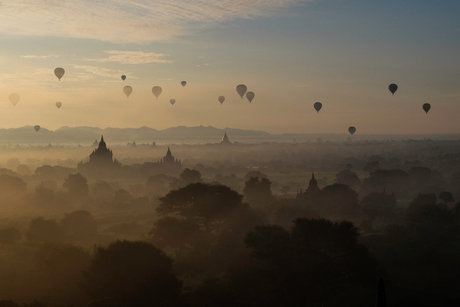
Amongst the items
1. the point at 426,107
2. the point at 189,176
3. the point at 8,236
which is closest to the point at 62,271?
the point at 8,236

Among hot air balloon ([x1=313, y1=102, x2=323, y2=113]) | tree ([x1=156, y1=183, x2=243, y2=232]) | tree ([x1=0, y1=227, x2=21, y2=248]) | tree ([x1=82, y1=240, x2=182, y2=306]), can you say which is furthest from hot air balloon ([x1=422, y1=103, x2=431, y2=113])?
tree ([x1=0, y1=227, x2=21, y2=248])

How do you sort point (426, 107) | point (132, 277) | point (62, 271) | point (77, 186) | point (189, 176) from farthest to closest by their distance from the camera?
point (426, 107) → point (189, 176) → point (77, 186) → point (62, 271) → point (132, 277)

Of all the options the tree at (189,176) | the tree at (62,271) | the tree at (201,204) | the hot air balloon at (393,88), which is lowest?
the tree at (62,271)

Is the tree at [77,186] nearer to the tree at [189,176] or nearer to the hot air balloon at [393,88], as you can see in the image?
the tree at [189,176]

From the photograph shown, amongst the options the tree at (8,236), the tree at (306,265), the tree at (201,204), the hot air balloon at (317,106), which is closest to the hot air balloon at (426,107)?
the hot air balloon at (317,106)

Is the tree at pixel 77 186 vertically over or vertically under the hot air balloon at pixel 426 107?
under

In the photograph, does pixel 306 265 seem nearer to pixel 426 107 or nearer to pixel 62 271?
pixel 62 271

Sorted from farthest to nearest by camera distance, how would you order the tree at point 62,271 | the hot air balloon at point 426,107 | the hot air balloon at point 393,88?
the hot air balloon at point 426,107 < the hot air balloon at point 393,88 < the tree at point 62,271
